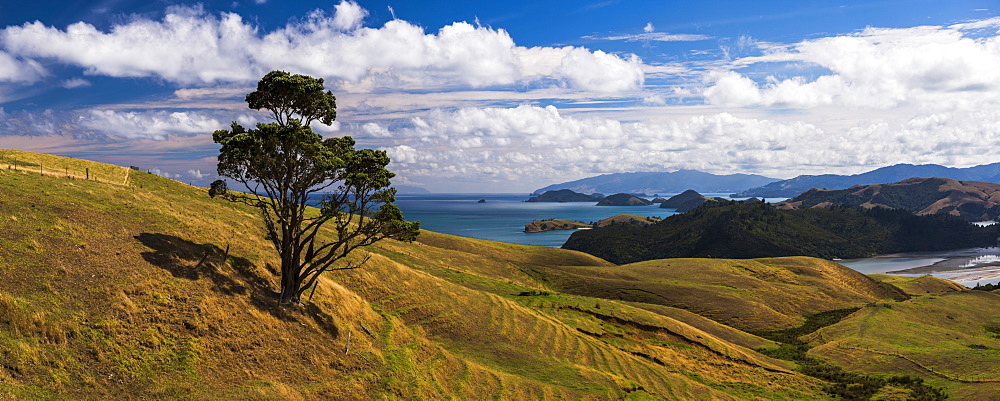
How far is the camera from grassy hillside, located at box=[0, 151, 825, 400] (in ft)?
76.6

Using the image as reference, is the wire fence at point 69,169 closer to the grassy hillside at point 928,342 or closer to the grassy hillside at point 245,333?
the grassy hillside at point 245,333

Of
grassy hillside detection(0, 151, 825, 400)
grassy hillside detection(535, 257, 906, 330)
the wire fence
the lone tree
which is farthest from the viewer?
grassy hillside detection(535, 257, 906, 330)

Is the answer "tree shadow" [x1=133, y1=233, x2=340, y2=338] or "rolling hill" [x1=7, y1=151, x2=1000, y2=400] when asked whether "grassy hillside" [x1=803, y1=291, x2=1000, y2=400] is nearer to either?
"rolling hill" [x1=7, y1=151, x2=1000, y2=400]

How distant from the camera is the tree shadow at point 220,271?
32062 mm

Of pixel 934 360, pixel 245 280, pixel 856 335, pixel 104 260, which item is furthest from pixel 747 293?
pixel 104 260

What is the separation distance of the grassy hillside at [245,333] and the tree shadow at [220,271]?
5.5 inches

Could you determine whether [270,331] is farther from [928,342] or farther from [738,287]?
[738,287]

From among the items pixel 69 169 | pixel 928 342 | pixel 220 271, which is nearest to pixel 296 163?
pixel 220 271

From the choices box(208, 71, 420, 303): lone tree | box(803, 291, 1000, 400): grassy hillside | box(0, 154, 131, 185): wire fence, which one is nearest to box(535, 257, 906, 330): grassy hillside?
box(803, 291, 1000, 400): grassy hillside

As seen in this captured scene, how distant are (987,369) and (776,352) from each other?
23506 mm

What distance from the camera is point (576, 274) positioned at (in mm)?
118062

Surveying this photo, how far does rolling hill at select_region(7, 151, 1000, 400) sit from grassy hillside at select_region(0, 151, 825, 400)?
0.39 feet

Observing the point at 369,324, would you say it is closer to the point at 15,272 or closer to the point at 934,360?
the point at 15,272

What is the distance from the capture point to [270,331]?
31.4m
